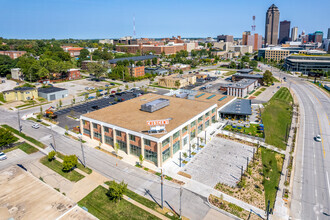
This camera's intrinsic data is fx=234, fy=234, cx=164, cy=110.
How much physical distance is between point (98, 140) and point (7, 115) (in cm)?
4587

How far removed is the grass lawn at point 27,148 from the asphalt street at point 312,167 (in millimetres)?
57908

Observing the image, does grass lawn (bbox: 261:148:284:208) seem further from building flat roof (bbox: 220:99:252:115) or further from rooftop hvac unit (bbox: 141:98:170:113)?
rooftop hvac unit (bbox: 141:98:170:113)

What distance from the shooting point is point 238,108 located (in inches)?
3231

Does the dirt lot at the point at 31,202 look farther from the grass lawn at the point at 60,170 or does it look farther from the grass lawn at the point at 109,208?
the grass lawn at the point at 60,170

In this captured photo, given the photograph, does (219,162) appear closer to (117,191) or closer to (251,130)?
(251,130)

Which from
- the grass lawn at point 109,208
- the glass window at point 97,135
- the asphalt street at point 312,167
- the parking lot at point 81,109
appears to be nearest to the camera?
the grass lawn at point 109,208

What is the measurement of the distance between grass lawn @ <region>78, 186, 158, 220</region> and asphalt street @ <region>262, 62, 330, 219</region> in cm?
2497

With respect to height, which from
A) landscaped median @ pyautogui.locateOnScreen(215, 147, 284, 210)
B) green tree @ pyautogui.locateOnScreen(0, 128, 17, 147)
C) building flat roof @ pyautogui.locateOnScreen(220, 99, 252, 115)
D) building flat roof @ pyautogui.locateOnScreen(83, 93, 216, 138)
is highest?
building flat roof @ pyautogui.locateOnScreen(83, 93, 216, 138)

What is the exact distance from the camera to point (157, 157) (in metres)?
51.2

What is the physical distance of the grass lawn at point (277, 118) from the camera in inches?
2619

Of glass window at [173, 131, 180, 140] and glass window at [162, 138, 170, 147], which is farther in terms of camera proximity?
glass window at [173, 131, 180, 140]

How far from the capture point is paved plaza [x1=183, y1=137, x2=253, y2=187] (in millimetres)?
47469

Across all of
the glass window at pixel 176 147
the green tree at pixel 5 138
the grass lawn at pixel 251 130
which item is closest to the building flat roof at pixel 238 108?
the grass lawn at pixel 251 130

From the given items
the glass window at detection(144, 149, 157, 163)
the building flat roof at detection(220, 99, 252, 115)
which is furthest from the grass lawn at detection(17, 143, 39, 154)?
the building flat roof at detection(220, 99, 252, 115)
